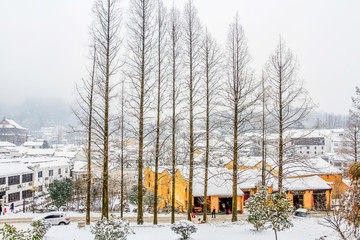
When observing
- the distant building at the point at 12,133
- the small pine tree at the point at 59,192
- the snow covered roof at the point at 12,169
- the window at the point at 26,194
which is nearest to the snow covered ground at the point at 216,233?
the small pine tree at the point at 59,192

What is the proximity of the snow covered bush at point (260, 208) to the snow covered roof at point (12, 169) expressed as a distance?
3509 centimetres

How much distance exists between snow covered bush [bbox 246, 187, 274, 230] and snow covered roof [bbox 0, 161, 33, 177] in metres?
35.1

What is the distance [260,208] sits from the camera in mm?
10125

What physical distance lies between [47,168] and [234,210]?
3881 cm

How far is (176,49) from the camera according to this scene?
43.7 ft

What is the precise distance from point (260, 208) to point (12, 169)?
37810 millimetres

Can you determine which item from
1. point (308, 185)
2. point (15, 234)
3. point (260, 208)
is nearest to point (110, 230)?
point (15, 234)

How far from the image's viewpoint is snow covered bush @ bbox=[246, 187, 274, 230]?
380 inches

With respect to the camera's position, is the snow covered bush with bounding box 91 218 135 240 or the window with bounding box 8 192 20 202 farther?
the window with bounding box 8 192 20 202

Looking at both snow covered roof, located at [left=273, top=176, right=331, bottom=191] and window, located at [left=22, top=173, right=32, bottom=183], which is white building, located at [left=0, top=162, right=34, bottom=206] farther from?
snow covered roof, located at [left=273, top=176, right=331, bottom=191]

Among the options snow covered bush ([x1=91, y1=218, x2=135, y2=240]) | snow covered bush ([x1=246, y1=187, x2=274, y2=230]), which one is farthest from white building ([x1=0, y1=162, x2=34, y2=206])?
snow covered bush ([x1=246, y1=187, x2=274, y2=230])

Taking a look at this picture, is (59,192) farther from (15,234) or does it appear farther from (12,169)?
(15,234)

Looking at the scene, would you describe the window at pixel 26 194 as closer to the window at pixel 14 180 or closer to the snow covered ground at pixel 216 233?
the window at pixel 14 180

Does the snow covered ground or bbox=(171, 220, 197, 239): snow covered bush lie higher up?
bbox=(171, 220, 197, 239): snow covered bush
